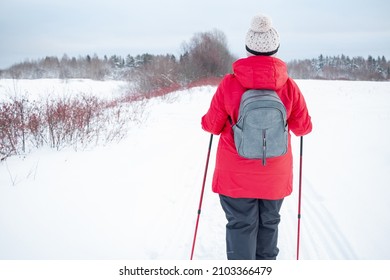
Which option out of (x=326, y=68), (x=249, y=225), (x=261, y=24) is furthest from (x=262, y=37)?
(x=326, y=68)

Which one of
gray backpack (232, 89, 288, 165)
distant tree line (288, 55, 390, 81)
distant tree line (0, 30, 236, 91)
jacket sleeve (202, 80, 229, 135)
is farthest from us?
distant tree line (288, 55, 390, 81)

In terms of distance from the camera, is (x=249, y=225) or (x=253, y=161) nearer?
(x=253, y=161)

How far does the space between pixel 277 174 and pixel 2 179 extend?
4079 mm

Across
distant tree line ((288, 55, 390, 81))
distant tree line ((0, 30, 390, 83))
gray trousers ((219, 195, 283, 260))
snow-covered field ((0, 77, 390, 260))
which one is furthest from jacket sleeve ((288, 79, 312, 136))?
distant tree line ((288, 55, 390, 81))

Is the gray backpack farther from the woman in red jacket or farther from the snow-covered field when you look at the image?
the snow-covered field

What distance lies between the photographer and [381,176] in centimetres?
424

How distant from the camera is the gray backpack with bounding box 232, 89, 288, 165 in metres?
1.68

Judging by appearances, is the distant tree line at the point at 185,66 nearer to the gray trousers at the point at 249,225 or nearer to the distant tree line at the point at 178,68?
the distant tree line at the point at 178,68

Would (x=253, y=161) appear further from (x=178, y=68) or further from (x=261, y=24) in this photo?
(x=178, y=68)

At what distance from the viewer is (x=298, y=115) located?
1927mm

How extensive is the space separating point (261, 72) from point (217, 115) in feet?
1.43

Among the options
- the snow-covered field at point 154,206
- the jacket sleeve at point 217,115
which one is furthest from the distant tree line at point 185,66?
the jacket sleeve at point 217,115

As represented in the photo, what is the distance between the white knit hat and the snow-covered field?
2.05m

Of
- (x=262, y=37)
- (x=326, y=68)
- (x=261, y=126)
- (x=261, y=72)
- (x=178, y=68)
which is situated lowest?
(x=261, y=126)
